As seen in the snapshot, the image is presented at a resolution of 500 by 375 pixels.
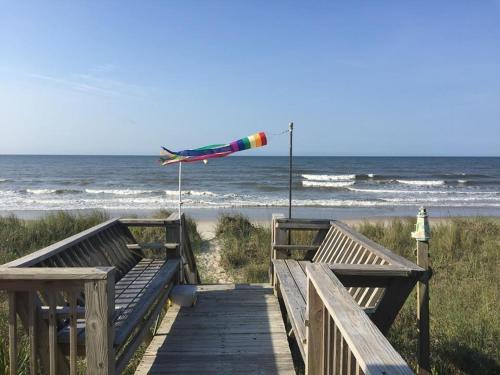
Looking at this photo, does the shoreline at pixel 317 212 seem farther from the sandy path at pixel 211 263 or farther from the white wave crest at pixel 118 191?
the white wave crest at pixel 118 191

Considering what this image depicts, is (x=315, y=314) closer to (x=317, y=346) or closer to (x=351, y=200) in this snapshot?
(x=317, y=346)

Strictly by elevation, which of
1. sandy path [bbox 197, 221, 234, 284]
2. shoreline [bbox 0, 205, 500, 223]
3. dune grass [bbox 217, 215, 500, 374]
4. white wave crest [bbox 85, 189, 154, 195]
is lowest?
shoreline [bbox 0, 205, 500, 223]

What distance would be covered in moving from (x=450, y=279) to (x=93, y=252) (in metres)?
5.49

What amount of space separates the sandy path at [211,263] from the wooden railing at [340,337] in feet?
15.7

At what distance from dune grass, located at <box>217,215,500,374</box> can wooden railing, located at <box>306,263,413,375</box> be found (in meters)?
2.07

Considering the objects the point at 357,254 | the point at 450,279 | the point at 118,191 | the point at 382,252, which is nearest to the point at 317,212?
the point at 450,279

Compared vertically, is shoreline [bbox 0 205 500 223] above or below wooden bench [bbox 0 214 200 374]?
below

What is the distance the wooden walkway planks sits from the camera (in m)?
3.45

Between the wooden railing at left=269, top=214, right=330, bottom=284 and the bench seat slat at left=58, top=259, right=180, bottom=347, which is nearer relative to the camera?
the bench seat slat at left=58, top=259, right=180, bottom=347

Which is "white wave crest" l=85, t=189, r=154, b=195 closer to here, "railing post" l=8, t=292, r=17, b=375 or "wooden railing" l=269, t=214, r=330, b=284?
"wooden railing" l=269, t=214, r=330, b=284

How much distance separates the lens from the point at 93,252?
13.4 feet

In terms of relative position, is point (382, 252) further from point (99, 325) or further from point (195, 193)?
point (195, 193)

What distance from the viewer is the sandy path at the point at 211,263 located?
7.26 metres

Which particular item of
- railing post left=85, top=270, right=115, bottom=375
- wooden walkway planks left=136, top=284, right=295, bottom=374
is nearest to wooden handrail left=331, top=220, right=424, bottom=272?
wooden walkway planks left=136, top=284, right=295, bottom=374
